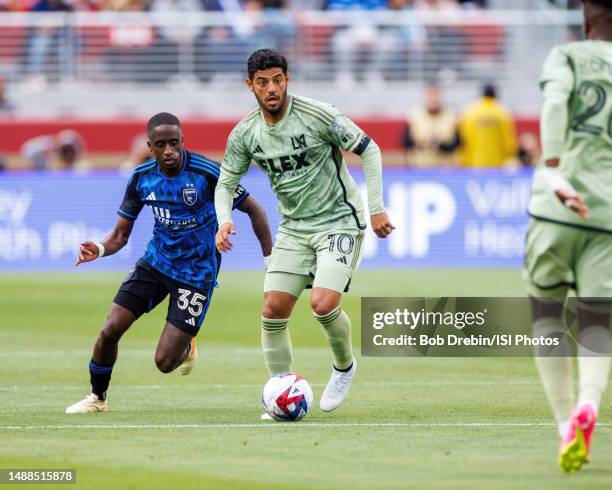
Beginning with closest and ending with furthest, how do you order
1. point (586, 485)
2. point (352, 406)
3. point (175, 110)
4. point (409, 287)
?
point (586, 485) < point (352, 406) < point (409, 287) < point (175, 110)

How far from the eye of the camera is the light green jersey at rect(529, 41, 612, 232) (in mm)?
7336

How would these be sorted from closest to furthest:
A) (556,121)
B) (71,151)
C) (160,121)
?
(556,121)
(160,121)
(71,151)

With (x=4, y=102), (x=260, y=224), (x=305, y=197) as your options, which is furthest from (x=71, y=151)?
(x=305, y=197)

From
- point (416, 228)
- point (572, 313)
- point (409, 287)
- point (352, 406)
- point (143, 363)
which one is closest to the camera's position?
point (572, 313)

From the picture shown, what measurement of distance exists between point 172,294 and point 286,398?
1518mm

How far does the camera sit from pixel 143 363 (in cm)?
1378

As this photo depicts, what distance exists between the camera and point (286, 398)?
31.2 feet

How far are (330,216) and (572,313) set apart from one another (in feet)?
5.86

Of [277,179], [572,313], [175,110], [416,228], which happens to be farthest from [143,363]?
[175,110]

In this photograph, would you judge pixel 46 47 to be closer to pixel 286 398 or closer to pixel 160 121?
pixel 160 121

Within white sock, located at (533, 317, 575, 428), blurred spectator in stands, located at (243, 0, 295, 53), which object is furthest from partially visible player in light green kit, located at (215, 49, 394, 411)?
blurred spectator in stands, located at (243, 0, 295, 53)

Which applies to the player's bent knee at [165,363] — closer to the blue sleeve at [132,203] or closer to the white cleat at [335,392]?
the blue sleeve at [132,203]

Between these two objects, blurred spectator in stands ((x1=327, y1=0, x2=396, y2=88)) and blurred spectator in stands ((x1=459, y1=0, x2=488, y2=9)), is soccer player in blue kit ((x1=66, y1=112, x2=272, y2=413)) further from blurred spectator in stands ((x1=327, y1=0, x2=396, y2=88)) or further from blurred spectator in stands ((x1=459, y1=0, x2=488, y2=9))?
blurred spectator in stands ((x1=459, y1=0, x2=488, y2=9))

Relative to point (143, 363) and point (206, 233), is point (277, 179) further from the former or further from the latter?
point (143, 363)
